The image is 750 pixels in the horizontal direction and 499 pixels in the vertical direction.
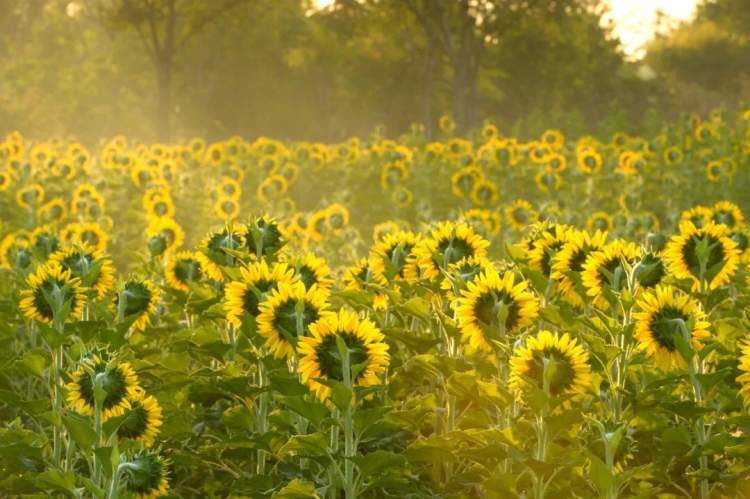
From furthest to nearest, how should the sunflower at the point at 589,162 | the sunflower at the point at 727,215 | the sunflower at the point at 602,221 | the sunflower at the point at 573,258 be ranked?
the sunflower at the point at 589,162 → the sunflower at the point at 602,221 → the sunflower at the point at 727,215 → the sunflower at the point at 573,258

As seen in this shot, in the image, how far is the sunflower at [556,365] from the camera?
315cm

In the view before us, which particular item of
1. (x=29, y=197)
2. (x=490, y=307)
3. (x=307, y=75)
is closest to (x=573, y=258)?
(x=490, y=307)

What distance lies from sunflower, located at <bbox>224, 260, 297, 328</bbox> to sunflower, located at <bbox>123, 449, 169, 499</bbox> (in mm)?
577

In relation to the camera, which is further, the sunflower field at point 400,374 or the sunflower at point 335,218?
the sunflower at point 335,218

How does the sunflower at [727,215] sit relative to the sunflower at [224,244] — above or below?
below

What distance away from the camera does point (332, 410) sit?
3.37m

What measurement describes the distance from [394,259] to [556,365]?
1.42 meters

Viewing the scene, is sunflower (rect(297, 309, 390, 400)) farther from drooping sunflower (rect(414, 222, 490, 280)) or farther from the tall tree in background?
the tall tree in background

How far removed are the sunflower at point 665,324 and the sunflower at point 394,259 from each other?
1152 millimetres

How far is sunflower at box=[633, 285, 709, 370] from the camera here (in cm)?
338

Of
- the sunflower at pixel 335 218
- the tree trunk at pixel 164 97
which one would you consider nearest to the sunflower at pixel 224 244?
the sunflower at pixel 335 218

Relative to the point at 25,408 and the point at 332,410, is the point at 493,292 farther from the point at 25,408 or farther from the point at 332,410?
the point at 25,408

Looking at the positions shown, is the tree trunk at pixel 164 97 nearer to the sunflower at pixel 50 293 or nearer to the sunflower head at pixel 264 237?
the sunflower head at pixel 264 237

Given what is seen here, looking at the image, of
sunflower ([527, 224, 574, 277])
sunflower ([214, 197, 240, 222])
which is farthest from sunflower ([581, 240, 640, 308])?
sunflower ([214, 197, 240, 222])
